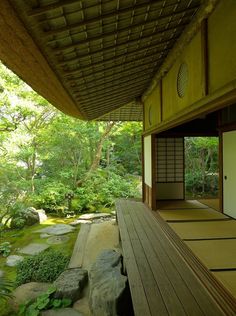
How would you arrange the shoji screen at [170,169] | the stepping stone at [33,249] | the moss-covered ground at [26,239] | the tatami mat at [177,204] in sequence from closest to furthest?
1. the moss-covered ground at [26,239]
2. the stepping stone at [33,249]
3. the tatami mat at [177,204]
4. the shoji screen at [170,169]

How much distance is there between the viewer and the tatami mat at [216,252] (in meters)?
3.21

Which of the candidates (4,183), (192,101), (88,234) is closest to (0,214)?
(4,183)

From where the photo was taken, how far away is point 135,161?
1634cm

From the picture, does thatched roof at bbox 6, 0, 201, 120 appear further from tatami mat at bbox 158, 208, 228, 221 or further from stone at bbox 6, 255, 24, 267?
stone at bbox 6, 255, 24, 267

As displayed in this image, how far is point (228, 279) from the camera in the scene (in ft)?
9.27

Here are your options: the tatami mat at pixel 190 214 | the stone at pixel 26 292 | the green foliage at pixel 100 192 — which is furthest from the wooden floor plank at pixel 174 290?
the green foliage at pixel 100 192

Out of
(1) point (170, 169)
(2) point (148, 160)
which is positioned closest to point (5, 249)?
(2) point (148, 160)

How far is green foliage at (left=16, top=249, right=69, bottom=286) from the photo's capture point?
468 cm

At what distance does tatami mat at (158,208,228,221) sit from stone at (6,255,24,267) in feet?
10.1

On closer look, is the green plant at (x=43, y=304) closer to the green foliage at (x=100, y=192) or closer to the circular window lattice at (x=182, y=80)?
the circular window lattice at (x=182, y=80)

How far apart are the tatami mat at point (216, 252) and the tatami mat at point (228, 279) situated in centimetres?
15

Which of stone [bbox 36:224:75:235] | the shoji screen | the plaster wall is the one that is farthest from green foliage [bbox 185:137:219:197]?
stone [bbox 36:224:75:235]

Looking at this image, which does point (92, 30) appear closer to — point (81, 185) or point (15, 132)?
point (15, 132)

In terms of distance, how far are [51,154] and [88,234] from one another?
510cm
